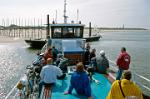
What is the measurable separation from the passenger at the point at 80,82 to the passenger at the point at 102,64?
452 centimetres

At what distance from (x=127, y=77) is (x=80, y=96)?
11.6 ft

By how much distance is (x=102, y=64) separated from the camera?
1460cm

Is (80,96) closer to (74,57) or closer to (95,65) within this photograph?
(95,65)

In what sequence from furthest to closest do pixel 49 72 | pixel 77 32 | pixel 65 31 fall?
pixel 77 32
pixel 65 31
pixel 49 72

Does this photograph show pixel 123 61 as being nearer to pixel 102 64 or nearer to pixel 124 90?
pixel 102 64

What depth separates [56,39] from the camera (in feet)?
66.3

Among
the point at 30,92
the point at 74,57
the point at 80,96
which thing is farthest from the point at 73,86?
the point at 74,57

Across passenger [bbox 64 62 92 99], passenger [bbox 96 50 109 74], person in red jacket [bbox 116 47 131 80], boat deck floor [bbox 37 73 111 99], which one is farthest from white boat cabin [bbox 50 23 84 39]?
passenger [bbox 64 62 92 99]

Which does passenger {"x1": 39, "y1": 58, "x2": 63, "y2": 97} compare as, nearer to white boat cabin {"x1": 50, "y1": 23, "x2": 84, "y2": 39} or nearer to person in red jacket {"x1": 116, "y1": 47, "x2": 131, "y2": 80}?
person in red jacket {"x1": 116, "y1": 47, "x2": 131, "y2": 80}

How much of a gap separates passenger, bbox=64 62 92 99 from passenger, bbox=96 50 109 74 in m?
4.52

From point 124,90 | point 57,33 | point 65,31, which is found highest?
point 65,31

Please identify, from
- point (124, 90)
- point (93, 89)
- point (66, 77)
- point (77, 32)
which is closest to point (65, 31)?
point (77, 32)

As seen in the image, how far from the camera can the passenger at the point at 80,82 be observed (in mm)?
9320

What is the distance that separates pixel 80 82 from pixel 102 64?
5133 millimetres
